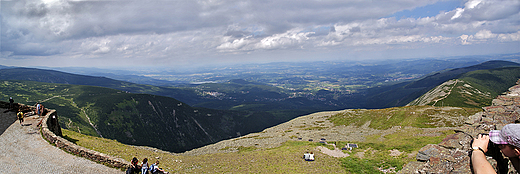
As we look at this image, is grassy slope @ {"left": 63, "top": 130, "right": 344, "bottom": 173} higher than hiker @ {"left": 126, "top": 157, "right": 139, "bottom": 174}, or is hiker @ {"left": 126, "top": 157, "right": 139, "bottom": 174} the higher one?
hiker @ {"left": 126, "top": 157, "right": 139, "bottom": 174}

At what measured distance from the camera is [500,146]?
227 inches

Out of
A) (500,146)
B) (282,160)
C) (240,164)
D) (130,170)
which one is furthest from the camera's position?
(282,160)

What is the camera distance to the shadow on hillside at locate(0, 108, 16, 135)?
36.7 metres

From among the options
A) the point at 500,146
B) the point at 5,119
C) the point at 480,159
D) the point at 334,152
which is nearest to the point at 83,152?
the point at 5,119

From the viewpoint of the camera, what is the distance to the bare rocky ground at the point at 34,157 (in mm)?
25328

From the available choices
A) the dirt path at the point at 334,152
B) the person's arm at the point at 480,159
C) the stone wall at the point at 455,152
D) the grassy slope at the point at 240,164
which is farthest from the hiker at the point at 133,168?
the dirt path at the point at 334,152

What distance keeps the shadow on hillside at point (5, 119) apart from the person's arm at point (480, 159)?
55.9 metres

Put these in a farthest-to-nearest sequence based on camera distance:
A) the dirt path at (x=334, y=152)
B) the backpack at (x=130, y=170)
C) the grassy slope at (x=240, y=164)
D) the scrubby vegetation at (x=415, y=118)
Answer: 1. the scrubby vegetation at (x=415, y=118)
2. the dirt path at (x=334, y=152)
3. the grassy slope at (x=240, y=164)
4. the backpack at (x=130, y=170)

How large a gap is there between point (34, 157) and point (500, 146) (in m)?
42.4

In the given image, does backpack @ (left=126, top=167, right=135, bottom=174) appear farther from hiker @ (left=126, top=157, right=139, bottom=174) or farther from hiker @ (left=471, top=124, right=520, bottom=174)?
hiker @ (left=471, top=124, right=520, bottom=174)

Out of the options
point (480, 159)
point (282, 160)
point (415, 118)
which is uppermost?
point (480, 159)

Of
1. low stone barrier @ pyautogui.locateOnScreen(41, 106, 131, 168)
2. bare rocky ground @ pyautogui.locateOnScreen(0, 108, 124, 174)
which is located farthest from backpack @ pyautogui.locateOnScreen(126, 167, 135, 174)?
bare rocky ground @ pyautogui.locateOnScreen(0, 108, 124, 174)

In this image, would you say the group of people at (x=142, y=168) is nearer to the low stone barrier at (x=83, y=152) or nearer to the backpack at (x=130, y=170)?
the backpack at (x=130, y=170)

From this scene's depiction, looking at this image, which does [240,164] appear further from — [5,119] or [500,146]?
[5,119]
